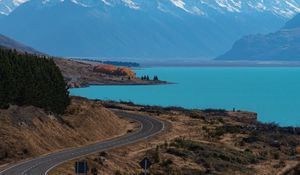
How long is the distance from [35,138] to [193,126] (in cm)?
3525

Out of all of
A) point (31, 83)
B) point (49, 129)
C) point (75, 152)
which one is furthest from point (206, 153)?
point (31, 83)

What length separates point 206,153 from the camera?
76.9 meters

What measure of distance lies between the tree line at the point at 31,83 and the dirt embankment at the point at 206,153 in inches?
538

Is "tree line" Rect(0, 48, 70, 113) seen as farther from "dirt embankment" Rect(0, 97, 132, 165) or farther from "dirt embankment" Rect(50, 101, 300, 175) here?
"dirt embankment" Rect(50, 101, 300, 175)

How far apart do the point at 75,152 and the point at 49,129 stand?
8.35 meters

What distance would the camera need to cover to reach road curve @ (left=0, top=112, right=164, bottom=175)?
5856cm

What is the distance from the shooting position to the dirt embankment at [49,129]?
68500 mm

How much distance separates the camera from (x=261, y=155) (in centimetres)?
8175

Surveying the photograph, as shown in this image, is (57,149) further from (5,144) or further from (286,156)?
(286,156)

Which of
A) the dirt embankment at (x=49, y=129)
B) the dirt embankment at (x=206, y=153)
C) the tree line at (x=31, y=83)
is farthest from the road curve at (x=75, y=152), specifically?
the tree line at (x=31, y=83)

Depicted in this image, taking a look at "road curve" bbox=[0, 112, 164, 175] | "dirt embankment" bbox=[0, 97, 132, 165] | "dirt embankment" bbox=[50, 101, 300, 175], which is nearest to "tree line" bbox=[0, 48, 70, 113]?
"dirt embankment" bbox=[0, 97, 132, 165]

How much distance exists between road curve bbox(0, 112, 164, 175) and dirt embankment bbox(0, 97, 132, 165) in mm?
2368

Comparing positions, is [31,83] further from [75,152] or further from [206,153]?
[206,153]

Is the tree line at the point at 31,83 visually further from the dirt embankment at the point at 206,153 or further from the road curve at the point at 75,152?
the dirt embankment at the point at 206,153
